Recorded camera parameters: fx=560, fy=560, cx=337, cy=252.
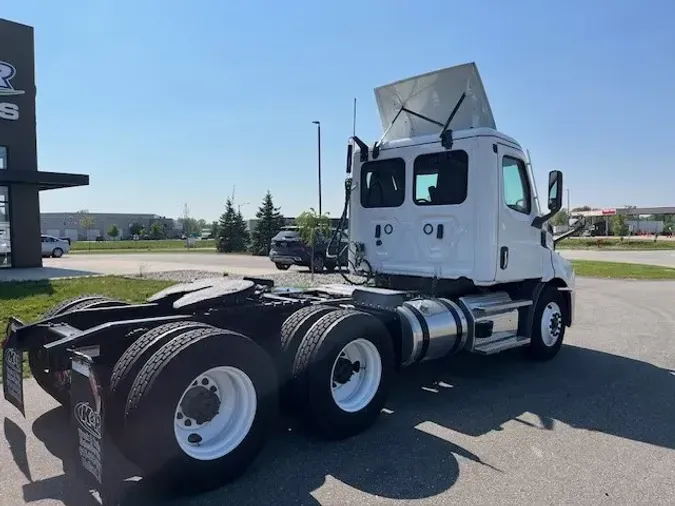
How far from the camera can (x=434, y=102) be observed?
6.87 m

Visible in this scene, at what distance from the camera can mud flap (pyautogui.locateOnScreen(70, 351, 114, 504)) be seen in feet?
10.4

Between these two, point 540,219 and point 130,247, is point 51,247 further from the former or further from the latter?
point 540,219

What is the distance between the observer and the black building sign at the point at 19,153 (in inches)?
770

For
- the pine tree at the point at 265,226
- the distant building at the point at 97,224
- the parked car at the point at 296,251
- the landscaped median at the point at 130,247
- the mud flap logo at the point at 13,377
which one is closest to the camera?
the mud flap logo at the point at 13,377

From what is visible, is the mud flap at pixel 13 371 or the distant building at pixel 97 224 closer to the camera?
the mud flap at pixel 13 371

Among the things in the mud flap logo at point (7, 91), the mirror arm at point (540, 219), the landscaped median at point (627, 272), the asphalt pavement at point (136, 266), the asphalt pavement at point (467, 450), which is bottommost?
the asphalt pavement at point (467, 450)

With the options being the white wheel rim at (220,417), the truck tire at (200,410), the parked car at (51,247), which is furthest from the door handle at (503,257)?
the parked car at (51,247)

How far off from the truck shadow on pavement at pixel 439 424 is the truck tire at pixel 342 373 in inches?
7.1

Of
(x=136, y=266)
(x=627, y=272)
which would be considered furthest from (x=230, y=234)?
(x=627, y=272)

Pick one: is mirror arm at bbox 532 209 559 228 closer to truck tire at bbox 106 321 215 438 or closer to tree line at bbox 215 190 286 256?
truck tire at bbox 106 321 215 438

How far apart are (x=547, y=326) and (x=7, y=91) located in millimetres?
19933

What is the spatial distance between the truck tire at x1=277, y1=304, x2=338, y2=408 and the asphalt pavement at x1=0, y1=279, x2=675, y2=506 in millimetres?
416

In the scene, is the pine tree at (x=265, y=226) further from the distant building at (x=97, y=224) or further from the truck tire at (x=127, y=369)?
the distant building at (x=97, y=224)

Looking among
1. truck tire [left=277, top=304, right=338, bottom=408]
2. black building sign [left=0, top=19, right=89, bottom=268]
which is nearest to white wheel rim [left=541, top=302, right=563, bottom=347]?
truck tire [left=277, top=304, right=338, bottom=408]
